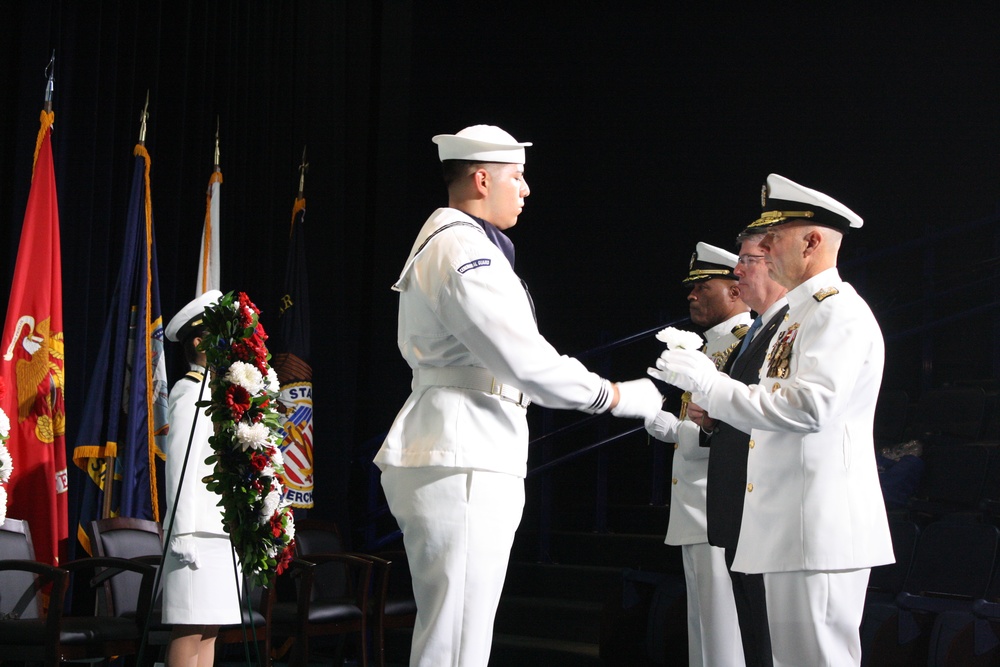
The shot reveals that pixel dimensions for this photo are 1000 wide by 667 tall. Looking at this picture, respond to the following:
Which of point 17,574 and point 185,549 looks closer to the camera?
point 185,549

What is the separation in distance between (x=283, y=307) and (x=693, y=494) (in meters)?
3.16

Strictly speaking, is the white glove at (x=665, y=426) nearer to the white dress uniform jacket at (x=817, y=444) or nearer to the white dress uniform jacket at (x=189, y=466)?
the white dress uniform jacket at (x=817, y=444)

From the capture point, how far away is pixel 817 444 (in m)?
2.33

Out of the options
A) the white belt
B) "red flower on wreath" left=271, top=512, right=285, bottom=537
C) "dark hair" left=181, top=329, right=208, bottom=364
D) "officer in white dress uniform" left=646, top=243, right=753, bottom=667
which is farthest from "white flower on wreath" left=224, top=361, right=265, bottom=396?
"officer in white dress uniform" left=646, top=243, right=753, bottom=667

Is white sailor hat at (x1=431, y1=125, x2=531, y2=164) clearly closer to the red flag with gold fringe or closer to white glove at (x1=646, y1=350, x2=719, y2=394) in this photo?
white glove at (x1=646, y1=350, x2=719, y2=394)

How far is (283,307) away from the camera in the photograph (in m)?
5.92

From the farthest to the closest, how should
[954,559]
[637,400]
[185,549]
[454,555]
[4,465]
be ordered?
[954,559]
[185,549]
[4,465]
[637,400]
[454,555]

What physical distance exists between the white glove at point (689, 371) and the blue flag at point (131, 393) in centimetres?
329

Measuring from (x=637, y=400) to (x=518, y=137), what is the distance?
549cm

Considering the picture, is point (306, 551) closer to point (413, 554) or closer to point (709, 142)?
point (413, 554)

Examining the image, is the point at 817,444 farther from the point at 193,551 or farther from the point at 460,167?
the point at 193,551

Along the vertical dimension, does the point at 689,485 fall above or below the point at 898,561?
above

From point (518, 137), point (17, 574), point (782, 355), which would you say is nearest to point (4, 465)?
point (17, 574)

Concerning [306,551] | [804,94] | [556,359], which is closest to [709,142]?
[804,94]
